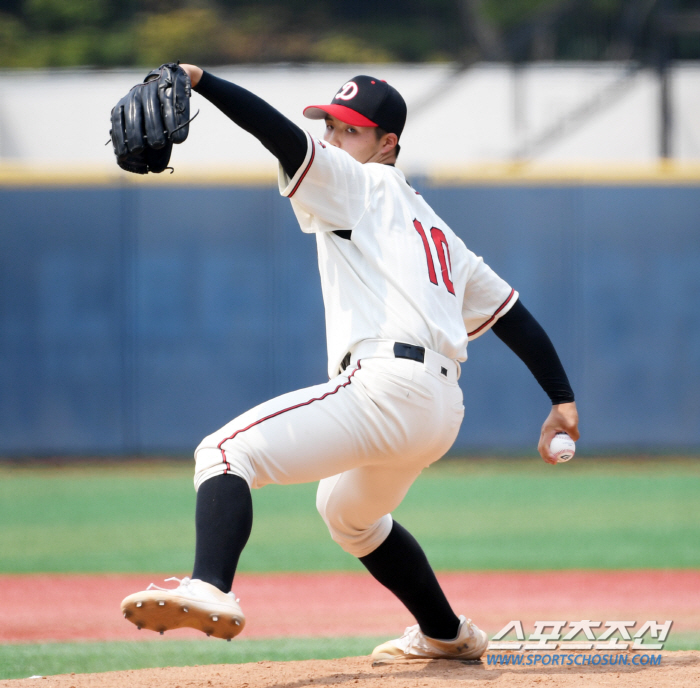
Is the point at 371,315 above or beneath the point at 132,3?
beneath

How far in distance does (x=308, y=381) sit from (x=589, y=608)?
5.49 m

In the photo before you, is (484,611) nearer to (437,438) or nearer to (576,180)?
(437,438)

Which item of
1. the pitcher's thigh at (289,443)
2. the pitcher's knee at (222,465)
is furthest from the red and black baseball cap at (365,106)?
the pitcher's knee at (222,465)

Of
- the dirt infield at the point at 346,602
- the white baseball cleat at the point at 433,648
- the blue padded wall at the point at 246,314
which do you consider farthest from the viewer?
the blue padded wall at the point at 246,314

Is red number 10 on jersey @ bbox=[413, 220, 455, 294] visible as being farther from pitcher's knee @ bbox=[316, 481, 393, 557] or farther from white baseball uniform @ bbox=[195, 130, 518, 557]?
pitcher's knee @ bbox=[316, 481, 393, 557]

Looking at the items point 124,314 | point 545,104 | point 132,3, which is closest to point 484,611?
point 124,314

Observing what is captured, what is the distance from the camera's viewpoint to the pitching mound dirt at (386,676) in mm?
2404

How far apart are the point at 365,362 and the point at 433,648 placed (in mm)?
1042

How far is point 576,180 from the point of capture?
937 cm

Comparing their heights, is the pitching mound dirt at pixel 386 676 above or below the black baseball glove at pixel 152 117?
below

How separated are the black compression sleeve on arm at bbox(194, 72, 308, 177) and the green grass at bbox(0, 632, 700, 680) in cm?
176

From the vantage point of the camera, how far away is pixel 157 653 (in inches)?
132

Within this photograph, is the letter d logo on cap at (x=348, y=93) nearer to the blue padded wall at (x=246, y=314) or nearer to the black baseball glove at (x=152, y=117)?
the black baseball glove at (x=152, y=117)

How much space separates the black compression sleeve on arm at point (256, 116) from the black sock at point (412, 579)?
1.14 metres
